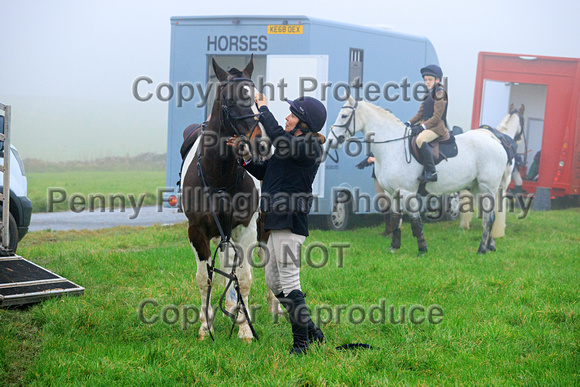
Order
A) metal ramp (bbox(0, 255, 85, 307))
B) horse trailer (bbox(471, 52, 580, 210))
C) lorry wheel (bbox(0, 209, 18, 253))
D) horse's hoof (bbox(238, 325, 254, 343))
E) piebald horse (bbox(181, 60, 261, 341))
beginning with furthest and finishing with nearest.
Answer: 1. horse trailer (bbox(471, 52, 580, 210))
2. lorry wheel (bbox(0, 209, 18, 253))
3. metal ramp (bbox(0, 255, 85, 307))
4. horse's hoof (bbox(238, 325, 254, 343))
5. piebald horse (bbox(181, 60, 261, 341))

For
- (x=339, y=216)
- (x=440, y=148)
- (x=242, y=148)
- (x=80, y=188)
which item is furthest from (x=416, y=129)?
(x=80, y=188)

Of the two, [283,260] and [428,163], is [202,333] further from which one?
[428,163]

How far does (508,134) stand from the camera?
587 inches

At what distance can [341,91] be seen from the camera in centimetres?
1101

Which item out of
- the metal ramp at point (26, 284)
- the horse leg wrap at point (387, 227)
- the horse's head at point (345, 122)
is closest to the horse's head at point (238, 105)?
the metal ramp at point (26, 284)

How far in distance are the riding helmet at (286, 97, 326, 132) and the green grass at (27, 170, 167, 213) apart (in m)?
7.70

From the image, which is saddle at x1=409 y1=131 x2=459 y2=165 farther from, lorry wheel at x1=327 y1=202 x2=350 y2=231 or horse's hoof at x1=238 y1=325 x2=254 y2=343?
horse's hoof at x1=238 y1=325 x2=254 y2=343

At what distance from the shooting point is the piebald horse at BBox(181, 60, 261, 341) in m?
4.43

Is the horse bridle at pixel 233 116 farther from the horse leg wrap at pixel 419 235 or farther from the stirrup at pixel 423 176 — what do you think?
the stirrup at pixel 423 176

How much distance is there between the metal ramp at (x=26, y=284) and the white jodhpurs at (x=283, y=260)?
8.14 feet

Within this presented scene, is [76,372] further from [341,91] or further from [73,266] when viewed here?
[341,91]

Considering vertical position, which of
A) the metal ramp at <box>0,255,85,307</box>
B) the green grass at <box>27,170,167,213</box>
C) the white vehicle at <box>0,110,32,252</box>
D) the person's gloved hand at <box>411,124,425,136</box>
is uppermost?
the person's gloved hand at <box>411,124,425,136</box>

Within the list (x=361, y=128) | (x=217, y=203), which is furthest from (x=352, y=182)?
(x=217, y=203)

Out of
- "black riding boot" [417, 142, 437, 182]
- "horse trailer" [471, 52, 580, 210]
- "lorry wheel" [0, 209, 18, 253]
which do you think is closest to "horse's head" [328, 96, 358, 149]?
"black riding boot" [417, 142, 437, 182]
